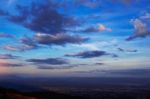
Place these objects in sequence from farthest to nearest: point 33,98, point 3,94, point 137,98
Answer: point 137,98
point 33,98
point 3,94

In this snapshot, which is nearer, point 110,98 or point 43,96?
point 43,96

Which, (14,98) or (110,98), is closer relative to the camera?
(14,98)

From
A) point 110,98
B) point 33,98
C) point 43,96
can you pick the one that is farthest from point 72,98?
point 110,98

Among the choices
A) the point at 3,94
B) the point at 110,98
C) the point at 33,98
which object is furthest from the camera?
the point at 110,98

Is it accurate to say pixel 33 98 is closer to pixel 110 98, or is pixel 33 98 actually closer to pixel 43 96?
pixel 43 96

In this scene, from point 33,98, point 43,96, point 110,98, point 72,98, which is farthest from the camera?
point 110,98

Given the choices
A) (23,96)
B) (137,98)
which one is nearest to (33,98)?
(23,96)

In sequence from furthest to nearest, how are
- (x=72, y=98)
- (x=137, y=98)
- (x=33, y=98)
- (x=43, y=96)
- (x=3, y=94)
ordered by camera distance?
(x=137, y=98) < (x=72, y=98) < (x=43, y=96) < (x=33, y=98) < (x=3, y=94)

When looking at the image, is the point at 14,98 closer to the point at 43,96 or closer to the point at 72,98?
the point at 43,96
